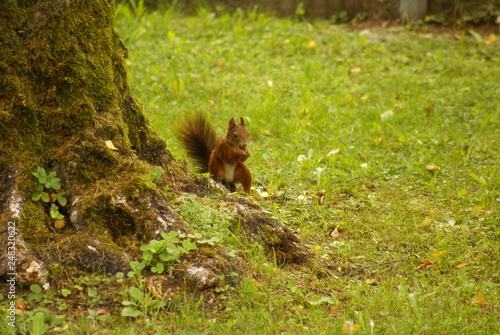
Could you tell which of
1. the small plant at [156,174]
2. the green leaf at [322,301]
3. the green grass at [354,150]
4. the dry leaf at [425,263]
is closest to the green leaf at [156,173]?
the small plant at [156,174]

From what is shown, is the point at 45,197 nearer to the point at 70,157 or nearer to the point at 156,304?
the point at 70,157

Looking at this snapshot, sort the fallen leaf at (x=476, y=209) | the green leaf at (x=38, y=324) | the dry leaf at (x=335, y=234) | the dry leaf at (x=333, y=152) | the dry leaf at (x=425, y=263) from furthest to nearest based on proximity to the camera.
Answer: the dry leaf at (x=333, y=152), the fallen leaf at (x=476, y=209), the dry leaf at (x=335, y=234), the dry leaf at (x=425, y=263), the green leaf at (x=38, y=324)

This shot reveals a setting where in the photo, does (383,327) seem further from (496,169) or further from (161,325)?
(496,169)

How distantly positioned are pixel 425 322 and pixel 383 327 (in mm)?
227

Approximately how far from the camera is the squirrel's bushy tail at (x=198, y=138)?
4590 millimetres

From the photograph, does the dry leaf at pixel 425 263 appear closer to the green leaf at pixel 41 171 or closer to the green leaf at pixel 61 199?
the green leaf at pixel 61 199

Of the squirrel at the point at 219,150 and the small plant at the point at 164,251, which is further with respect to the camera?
the squirrel at the point at 219,150

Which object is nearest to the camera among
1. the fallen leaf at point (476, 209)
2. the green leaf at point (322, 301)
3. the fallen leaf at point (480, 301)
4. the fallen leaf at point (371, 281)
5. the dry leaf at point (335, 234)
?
the green leaf at point (322, 301)

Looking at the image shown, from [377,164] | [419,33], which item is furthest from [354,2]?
[377,164]

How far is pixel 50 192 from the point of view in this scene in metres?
2.96

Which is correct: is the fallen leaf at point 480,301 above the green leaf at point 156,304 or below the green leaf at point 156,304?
below

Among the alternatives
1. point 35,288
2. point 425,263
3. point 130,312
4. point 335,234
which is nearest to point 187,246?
point 130,312

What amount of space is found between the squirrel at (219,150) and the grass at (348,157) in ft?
0.85

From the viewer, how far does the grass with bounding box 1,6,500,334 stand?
2992mm
